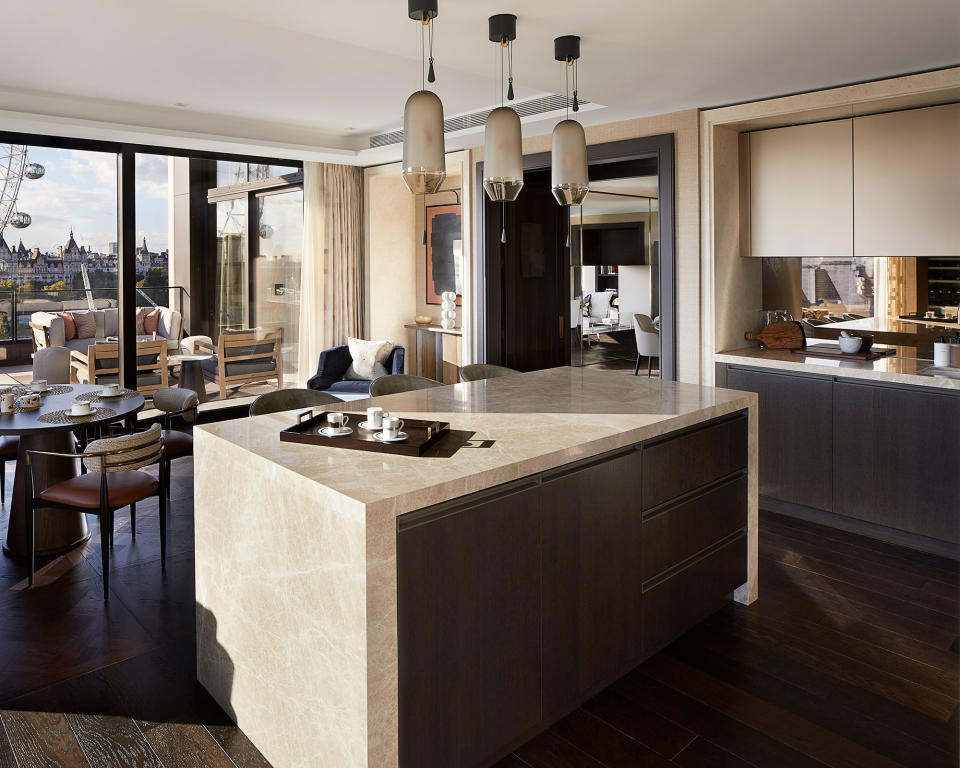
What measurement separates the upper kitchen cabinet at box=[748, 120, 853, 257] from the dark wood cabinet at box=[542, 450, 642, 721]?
271cm

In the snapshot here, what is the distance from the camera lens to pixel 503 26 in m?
2.85

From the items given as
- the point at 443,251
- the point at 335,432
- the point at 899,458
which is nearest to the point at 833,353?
the point at 899,458

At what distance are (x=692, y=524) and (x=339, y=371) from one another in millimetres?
4584

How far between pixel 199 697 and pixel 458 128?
14.5 feet

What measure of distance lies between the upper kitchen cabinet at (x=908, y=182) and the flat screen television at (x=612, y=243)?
53.4 inches

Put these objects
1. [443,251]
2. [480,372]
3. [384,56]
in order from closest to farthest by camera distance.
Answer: [480,372]
[384,56]
[443,251]

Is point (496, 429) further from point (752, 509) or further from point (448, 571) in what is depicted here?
point (752, 509)

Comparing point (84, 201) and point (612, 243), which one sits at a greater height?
point (84, 201)

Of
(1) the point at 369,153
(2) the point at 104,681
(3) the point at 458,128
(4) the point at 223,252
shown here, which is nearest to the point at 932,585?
(2) the point at 104,681

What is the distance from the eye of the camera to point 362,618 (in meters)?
1.67

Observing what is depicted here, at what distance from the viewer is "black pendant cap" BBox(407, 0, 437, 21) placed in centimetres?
256

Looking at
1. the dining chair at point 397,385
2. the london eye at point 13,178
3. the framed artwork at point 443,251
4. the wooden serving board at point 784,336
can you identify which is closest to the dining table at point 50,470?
the dining chair at point 397,385

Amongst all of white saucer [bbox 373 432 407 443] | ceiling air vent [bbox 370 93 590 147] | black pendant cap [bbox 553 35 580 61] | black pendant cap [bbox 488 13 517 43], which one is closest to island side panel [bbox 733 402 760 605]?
white saucer [bbox 373 432 407 443]

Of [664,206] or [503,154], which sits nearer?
[503,154]
